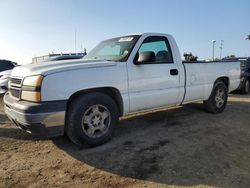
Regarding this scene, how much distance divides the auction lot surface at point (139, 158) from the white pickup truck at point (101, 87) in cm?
42

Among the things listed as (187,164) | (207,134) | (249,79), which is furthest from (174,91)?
(249,79)

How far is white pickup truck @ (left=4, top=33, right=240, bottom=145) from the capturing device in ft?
13.6

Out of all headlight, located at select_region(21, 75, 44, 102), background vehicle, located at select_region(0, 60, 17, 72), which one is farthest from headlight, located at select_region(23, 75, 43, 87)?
background vehicle, located at select_region(0, 60, 17, 72)

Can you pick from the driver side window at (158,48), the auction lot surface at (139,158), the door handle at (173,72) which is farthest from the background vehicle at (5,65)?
the door handle at (173,72)

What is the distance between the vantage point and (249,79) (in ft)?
41.9

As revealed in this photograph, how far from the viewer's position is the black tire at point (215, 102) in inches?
282

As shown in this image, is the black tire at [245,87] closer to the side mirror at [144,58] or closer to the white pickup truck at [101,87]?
the white pickup truck at [101,87]

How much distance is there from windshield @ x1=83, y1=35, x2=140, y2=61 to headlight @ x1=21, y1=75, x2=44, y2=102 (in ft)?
5.33

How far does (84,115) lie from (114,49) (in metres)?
1.75

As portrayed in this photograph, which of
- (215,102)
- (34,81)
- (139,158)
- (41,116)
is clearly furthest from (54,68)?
(215,102)

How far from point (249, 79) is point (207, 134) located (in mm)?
8392

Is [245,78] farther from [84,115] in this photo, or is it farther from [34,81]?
[34,81]

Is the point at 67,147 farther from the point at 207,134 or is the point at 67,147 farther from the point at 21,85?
the point at 207,134

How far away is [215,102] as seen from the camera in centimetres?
729
